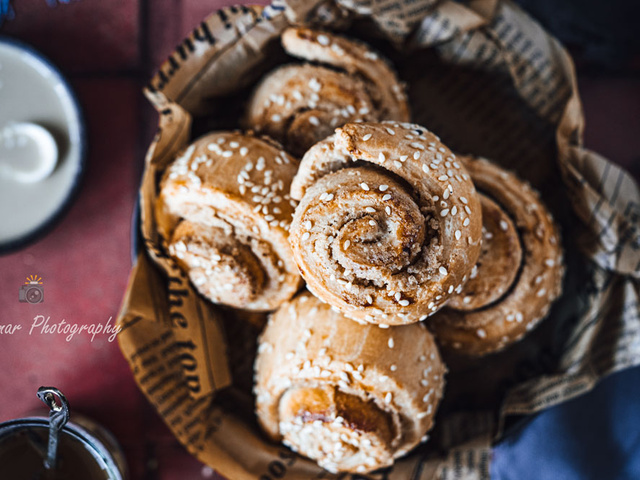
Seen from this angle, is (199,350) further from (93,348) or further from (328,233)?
(328,233)

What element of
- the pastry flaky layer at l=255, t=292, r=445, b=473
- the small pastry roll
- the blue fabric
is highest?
the small pastry roll

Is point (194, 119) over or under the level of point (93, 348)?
over

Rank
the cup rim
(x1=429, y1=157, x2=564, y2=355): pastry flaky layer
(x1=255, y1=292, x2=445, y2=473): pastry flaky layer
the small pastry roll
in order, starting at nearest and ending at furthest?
the small pastry roll, (x1=255, y1=292, x2=445, y2=473): pastry flaky layer, (x1=429, y1=157, x2=564, y2=355): pastry flaky layer, the cup rim

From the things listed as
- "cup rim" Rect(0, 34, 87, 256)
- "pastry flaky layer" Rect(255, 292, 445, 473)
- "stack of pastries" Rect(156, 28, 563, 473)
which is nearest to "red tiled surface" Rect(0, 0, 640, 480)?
"cup rim" Rect(0, 34, 87, 256)

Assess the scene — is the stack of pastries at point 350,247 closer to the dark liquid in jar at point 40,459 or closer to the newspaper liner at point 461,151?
the newspaper liner at point 461,151

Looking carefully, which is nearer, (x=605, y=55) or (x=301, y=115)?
(x=301, y=115)

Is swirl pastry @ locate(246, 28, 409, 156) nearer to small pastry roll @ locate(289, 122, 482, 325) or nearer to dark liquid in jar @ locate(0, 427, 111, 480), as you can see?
small pastry roll @ locate(289, 122, 482, 325)

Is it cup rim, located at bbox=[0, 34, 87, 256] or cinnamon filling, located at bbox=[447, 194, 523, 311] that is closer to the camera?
cinnamon filling, located at bbox=[447, 194, 523, 311]

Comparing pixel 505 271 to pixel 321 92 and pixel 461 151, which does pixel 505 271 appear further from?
pixel 321 92

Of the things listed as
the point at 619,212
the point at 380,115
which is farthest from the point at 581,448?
the point at 380,115
